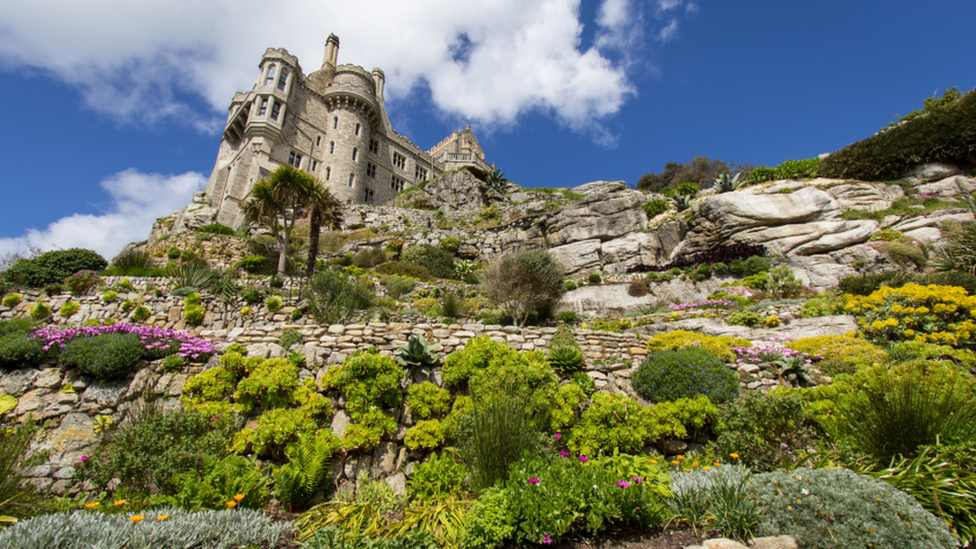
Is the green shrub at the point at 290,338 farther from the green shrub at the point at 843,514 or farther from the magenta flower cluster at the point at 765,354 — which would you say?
the magenta flower cluster at the point at 765,354

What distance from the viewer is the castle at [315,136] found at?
33.4 meters

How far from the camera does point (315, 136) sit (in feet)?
129

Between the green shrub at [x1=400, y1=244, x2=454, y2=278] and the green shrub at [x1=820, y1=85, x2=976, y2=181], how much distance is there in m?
22.8

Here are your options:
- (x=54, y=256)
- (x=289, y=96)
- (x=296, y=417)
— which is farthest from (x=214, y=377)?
(x=289, y=96)

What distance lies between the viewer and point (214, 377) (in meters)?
5.76

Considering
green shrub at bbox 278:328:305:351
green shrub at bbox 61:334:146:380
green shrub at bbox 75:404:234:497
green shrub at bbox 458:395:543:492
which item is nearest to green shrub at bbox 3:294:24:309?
green shrub at bbox 61:334:146:380

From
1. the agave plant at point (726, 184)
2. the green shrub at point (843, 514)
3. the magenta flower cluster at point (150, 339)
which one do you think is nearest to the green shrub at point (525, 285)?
the magenta flower cluster at point (150, 339)

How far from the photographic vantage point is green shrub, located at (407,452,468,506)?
4.22 m

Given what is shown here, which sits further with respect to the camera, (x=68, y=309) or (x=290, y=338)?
(x=68, y=309)

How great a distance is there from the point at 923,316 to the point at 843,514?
8523 mm

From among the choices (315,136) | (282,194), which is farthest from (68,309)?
(315,136)

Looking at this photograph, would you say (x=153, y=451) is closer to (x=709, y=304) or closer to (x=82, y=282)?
(x=82, y=282)

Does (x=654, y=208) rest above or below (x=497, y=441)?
above

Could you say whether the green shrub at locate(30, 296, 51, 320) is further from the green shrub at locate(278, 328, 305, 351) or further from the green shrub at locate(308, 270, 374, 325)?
the green shrub at locate(278, 328, 305, 351)
